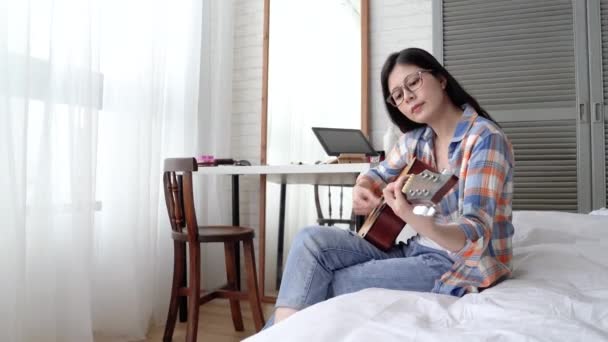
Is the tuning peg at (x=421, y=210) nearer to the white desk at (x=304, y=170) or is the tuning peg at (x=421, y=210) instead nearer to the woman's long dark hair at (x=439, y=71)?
the woman's long dark hair at (x=439, y=71)

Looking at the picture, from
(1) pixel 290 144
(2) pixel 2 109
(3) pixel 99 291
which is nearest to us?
(2) pixel 2 109

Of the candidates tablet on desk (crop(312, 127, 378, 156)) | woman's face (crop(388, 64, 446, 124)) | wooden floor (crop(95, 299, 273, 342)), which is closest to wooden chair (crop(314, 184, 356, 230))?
tablet on desk (crop(312, 127, 378, 156))

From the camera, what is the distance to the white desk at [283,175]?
2162 millimetres

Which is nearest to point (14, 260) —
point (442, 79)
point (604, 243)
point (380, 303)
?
point (380, 303)

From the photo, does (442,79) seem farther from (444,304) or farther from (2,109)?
(2,109)

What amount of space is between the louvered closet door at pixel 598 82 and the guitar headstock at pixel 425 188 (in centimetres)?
169

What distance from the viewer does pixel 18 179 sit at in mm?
1726

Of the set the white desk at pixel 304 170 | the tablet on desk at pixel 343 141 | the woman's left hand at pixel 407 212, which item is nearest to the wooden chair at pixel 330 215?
the white desk at pixel 304 170

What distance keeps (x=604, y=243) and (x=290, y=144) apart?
1.86m

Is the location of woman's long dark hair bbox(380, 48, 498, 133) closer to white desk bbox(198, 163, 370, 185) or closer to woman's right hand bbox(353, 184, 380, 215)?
woman's right hand bbox(353, 184, 380, 215)

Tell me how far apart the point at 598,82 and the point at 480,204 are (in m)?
1.71

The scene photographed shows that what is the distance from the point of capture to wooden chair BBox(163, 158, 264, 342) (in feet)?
6.44

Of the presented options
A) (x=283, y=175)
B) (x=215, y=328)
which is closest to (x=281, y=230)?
(x=283, y=175)

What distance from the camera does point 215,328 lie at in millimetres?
2336
